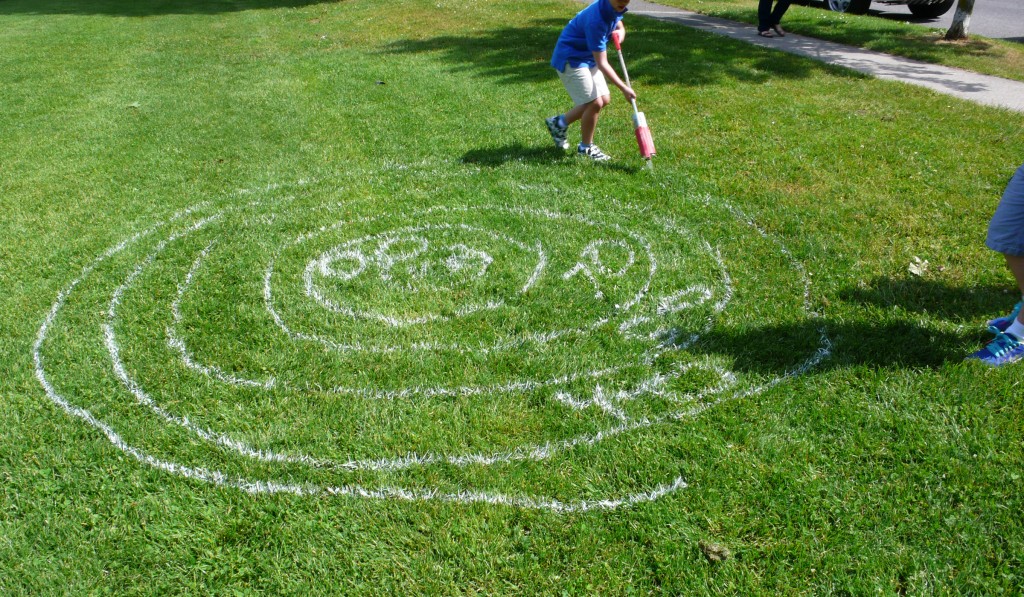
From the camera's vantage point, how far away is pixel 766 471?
2.62 meters

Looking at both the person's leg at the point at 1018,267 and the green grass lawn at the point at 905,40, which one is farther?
the green grass lawn at the point at 905,40

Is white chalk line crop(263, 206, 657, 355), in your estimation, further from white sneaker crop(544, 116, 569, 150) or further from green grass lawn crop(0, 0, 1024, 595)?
white sneaker crop(544, 116, 569, 150)

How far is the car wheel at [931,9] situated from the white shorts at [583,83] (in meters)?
10.5

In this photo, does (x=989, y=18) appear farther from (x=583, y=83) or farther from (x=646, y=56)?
(x=583, y=83)

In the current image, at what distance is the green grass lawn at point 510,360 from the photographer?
7.81 ft

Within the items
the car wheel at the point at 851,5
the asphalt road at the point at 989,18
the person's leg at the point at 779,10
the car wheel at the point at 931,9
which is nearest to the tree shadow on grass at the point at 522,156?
the person's leg at the point at 779,10

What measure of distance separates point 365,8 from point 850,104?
10798 millimetres

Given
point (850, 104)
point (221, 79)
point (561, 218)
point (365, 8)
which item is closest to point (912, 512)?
point (561, 218)

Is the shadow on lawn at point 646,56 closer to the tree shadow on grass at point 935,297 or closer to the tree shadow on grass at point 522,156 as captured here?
the tree shadow on grass at point 522,156

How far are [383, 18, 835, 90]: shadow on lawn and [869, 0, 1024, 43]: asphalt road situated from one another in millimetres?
4850

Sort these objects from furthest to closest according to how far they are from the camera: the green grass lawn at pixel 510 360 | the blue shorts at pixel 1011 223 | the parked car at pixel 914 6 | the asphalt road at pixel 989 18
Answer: the parked car at pixel 914 6 → the asphalt road at pixel 989 18 → the blue shorts at pixel 1011 223 → the green grass lawn at pixel 510 360

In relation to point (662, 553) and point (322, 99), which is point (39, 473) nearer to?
point (662, 553)

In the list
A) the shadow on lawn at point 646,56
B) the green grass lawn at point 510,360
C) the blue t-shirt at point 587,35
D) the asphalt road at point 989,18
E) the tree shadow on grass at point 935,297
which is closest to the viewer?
the green grass lawn at point 510,360

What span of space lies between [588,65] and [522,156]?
971mm
